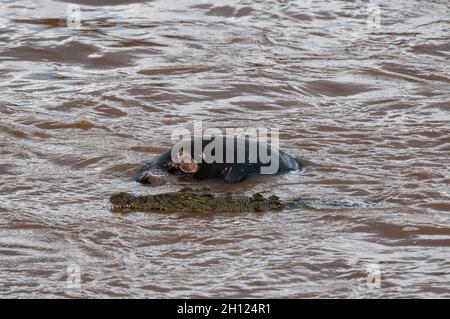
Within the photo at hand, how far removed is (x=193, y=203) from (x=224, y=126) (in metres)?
1.76

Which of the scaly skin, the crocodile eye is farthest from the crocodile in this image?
the crocodile eye

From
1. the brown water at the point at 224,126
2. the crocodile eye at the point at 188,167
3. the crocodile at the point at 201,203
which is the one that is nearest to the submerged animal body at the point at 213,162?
the crocodile eye at the point at 188,167

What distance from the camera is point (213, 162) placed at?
6.98m

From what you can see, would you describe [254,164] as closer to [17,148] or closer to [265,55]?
[17,148]

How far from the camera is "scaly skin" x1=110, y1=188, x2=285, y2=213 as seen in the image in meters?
Answer: 6.42

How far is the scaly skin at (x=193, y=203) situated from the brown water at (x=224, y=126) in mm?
87

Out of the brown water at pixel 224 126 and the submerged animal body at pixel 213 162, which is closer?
the brown water at pixel 224 126

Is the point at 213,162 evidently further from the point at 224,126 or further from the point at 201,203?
the point at 224,126

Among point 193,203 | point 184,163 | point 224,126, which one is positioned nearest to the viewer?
point 193,203

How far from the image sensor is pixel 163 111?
27.9 feet

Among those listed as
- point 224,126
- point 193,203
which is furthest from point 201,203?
point 224,126

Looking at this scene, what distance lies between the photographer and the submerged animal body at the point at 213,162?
6.95 m

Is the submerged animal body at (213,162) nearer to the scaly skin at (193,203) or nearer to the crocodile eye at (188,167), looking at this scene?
the crocodile eye at (188,167)
